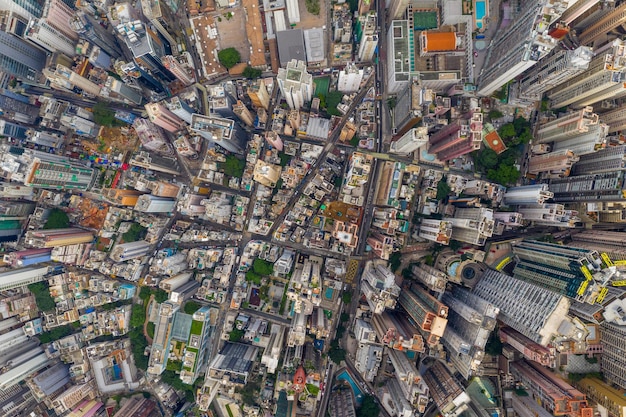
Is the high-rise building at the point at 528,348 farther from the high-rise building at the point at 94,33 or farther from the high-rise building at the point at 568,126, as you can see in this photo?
the high-rise building at the point at 94,33

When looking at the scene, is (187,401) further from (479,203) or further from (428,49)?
(428,49)

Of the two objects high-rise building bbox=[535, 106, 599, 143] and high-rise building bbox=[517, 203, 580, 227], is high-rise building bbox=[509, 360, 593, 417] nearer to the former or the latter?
high-rise building bbox=[517, 203, 580, 227]

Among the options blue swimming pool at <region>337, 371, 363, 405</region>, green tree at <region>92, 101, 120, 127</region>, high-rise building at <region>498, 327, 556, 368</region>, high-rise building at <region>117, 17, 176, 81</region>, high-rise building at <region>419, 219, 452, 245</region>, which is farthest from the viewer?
green tree at <region>92, 101, 120, 127</region>

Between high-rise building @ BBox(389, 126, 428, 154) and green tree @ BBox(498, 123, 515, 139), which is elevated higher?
green tree @ BBox(498, 123, 515, 139)

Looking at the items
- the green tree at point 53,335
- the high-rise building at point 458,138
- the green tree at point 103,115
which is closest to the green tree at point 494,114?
the high-rise building at point 458,138

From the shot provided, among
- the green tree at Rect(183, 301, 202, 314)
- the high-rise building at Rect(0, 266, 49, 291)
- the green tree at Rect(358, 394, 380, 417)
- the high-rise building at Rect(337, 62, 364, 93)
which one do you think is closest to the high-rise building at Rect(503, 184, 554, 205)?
the high-rise building at Rect(337, 62, 364, 93)
